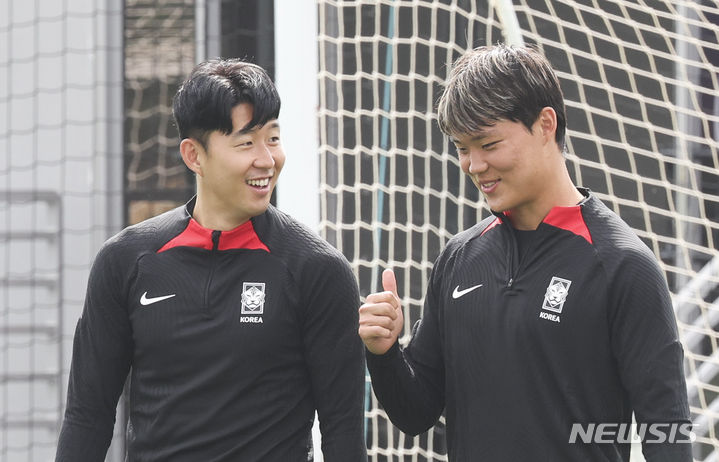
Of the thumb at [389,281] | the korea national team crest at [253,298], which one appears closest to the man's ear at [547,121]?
the thumb at [389,281]

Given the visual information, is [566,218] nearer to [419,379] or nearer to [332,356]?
[419,379]

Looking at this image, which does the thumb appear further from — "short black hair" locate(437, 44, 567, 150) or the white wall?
the white wall

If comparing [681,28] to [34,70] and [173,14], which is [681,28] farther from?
[34,70]

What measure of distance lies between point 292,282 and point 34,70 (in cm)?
233

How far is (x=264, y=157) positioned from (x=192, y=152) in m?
0.16

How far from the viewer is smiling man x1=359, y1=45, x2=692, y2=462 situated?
5.91ft

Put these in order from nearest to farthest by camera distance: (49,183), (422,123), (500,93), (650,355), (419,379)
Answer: (650,355), (500,93), (419,379), (422,123), (49,183)

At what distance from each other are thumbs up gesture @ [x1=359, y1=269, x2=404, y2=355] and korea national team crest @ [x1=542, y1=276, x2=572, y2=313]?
9.6 inches

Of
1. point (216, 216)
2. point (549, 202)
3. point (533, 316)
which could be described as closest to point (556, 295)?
point (533, 316)

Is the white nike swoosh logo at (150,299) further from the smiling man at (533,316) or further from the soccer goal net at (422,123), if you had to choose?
the soccer goal net at (422,123)

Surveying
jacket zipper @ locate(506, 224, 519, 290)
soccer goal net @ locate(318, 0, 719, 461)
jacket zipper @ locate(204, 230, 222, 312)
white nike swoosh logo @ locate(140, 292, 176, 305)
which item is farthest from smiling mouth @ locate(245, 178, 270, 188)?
soccer goal net @ locate(318, 0, 719, 461)

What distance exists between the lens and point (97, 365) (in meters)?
2.14

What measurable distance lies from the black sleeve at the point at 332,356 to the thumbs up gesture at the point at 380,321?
0.49 ft

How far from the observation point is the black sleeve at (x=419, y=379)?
78.2 inches
